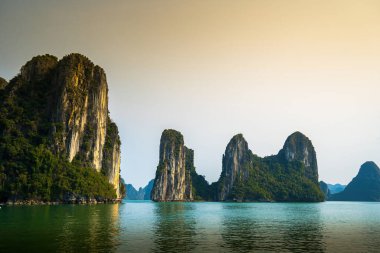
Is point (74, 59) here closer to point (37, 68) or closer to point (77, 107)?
point (37, 68)

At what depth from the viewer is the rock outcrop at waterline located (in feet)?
302

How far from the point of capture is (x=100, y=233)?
1324 inches

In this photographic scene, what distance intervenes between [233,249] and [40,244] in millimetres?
13881

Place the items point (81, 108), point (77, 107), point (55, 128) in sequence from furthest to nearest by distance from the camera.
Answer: point (81, 108)
point (77, 107)
point (55, 128)

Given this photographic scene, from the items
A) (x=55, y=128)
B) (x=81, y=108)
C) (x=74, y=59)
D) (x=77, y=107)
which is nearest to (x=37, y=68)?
(x=74, y=59)

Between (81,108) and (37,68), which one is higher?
(37,68)

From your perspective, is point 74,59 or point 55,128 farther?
point 74,59

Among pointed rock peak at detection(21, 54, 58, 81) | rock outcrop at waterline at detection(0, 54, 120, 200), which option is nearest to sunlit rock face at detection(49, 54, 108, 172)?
rock outcrop at waterline at detection(0, 54, 120, 200)

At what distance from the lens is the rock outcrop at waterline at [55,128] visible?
92000 millimetres

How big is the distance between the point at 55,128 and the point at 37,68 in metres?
27.0

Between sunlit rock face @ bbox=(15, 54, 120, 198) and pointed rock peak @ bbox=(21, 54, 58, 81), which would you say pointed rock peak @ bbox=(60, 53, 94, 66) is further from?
pointed rock peak @ bbox=(21, 54, 58, 81)

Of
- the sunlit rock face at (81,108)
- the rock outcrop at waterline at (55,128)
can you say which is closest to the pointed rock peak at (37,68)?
the rock outcrop at waterline at (55,128)

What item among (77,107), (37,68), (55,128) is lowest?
(55,128)

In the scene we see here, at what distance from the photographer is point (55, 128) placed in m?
107
